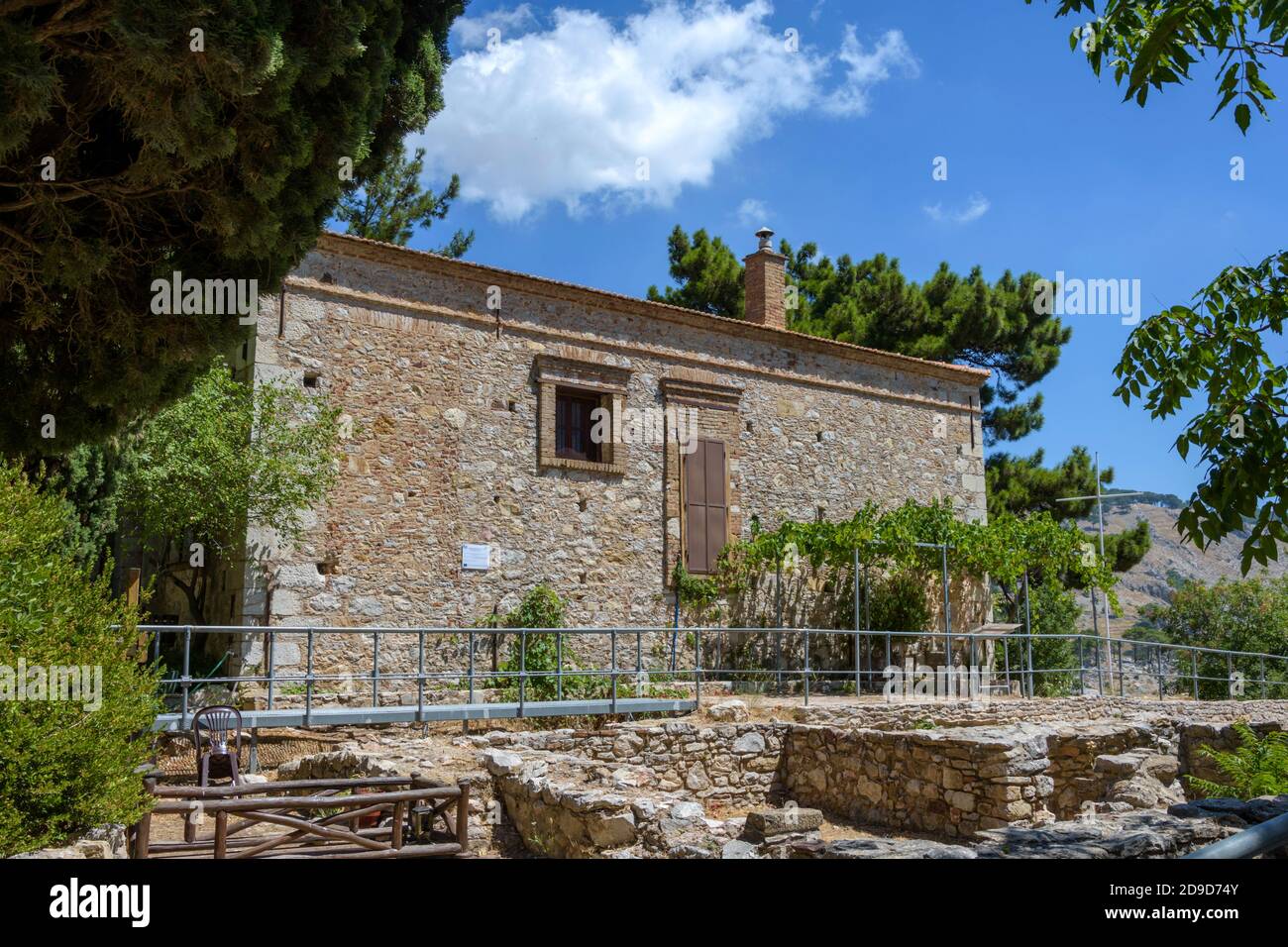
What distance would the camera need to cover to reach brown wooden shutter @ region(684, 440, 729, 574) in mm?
15844

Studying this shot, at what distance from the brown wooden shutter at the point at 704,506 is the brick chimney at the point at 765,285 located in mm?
3002

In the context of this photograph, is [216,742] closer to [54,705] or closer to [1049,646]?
[54,705]

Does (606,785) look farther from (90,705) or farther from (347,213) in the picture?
(347,213)

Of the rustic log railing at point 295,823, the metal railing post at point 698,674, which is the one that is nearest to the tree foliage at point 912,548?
the metal railing post at point 698,674

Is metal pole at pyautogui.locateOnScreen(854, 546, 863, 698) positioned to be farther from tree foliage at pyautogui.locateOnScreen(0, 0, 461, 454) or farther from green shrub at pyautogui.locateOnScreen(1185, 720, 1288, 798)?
tree foliage at pyautogui.locateOnScreen(0, 0, 461, 454)

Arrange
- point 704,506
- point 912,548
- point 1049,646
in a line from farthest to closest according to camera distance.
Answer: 1. point 1049,646
2. point 912,548
3. point 704,506

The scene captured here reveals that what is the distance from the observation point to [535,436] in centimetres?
1465

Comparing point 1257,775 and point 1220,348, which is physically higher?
point 1220,348

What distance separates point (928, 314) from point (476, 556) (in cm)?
1650

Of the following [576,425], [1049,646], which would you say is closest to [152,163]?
[576,425]

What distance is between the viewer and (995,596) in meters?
21.2

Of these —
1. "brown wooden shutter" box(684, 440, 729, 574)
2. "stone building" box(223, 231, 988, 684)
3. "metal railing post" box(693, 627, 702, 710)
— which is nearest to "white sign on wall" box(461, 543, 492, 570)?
"stone building" box(223, 231, 988, 684)

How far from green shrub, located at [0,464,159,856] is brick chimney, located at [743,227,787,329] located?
44.9 ft
